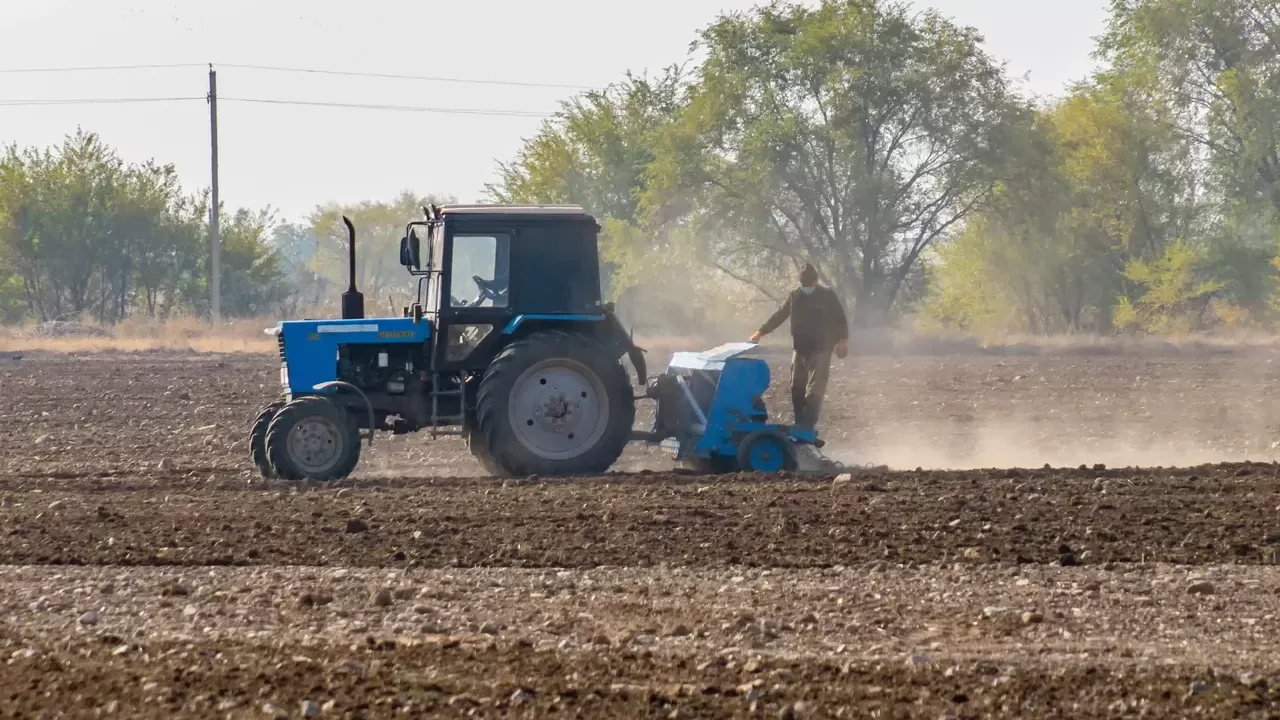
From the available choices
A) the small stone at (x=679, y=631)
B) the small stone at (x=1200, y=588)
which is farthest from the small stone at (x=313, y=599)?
the small stone at (x=1200, y=588)

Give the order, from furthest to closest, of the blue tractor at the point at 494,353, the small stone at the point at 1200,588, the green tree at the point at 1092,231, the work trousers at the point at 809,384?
the green tree at the point at 1092,231 → the work trousers at the point at 809,384 → the blue tractor at the point at 494,353 → the small stone at the point at 1200,588

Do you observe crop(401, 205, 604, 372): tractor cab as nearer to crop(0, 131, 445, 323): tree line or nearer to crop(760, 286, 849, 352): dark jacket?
crop(760, 286, 849, 352): dark jacket

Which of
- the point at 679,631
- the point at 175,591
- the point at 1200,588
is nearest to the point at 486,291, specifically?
the point at 175,591

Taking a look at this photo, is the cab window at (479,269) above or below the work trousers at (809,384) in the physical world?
above

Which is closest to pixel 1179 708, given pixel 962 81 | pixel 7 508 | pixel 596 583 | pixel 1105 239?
pixel 596 583

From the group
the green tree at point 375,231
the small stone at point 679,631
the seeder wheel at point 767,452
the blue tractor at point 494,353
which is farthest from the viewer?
the green tree at point 375,231

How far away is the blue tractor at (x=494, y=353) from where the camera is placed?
12680 mm

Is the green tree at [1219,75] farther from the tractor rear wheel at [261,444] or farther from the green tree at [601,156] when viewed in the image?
the tractor rear wheel at [261,444]

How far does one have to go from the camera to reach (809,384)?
47.1 ft

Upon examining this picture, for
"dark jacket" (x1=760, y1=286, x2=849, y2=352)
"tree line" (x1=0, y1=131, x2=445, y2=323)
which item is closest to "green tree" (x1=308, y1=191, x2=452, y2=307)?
"tree line" (x1=0, y1=131, x2=445, y2=323)

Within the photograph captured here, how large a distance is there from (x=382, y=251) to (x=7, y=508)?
79589 mm

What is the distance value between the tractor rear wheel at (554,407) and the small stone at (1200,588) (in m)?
5.45

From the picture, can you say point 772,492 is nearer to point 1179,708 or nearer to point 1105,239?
point 1179,708

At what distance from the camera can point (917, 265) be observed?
45.7 metres
